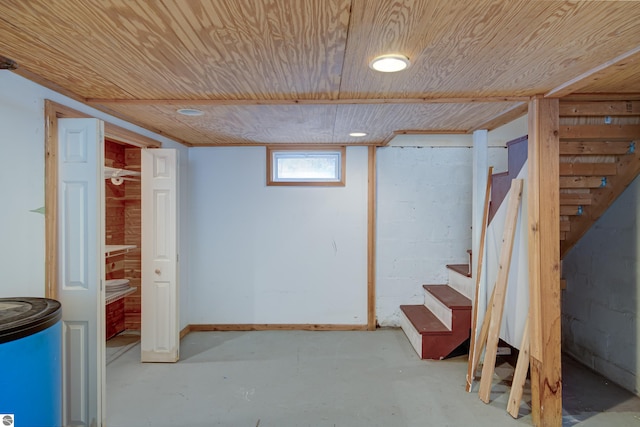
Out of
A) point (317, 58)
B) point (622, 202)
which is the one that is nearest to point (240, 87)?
point (317, 58)

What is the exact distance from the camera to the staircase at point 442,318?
10.0 feet

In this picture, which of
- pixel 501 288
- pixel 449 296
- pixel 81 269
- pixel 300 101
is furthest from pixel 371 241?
pixel 81 269

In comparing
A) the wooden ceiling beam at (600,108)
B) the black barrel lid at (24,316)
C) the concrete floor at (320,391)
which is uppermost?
the wooden ceiling beam at (600,108)

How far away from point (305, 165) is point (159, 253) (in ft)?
5.99

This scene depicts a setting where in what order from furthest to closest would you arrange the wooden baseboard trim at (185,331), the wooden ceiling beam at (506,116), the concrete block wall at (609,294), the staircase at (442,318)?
1. the wooden baseboard trim at (185,331)
2. the staircase at (442,318)
3. the concrete block wall at (609,294)
4. the wooden ceiling beam at (506,116)

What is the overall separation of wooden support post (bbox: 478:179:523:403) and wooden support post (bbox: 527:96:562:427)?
0.26 metres

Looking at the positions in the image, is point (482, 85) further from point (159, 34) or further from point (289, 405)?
point (289, 405)

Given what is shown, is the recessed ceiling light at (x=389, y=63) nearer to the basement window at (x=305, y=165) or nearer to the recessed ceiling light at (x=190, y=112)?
the recessed ceiling light at (x=190, y=112)

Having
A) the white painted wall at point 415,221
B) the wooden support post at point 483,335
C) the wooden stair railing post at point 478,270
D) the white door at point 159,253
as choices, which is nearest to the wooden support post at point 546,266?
the wooden support post at point 483,335

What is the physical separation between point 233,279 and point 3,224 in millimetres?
2425

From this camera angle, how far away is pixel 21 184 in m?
1.75

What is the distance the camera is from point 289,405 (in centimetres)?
239

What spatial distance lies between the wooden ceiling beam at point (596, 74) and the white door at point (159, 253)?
297cm

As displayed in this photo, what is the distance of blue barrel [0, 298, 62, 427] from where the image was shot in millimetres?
1231
